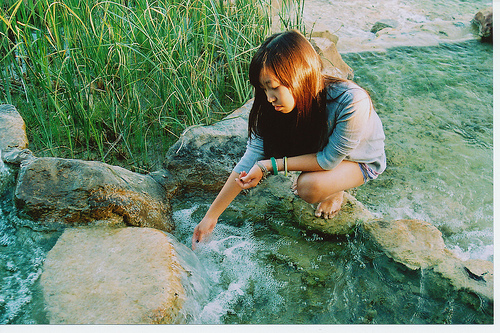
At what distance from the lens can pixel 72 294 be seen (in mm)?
1559

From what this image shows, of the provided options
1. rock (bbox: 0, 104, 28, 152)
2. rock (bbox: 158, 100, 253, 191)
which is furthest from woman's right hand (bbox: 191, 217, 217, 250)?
rock (bbox: 0, 104, 28, 152)

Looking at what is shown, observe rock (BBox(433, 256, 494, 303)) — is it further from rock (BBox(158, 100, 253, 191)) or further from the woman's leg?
rock (BBox(158, 100, 253, 191))

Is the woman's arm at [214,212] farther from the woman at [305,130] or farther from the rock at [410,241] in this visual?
the rock at [410,241]

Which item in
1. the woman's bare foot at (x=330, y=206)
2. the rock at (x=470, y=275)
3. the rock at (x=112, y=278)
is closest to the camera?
the rock at (x=112, y=278)

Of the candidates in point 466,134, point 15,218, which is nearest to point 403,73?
point 466,134

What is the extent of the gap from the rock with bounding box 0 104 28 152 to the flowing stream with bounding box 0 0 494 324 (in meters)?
0.16

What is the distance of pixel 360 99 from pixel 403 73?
2.09 m

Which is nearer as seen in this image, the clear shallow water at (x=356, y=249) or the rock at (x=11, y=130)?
the clear shallow water at (x=356, y=249)

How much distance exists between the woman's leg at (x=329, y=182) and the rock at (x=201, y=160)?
1.65ft

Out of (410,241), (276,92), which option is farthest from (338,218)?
(276,92)

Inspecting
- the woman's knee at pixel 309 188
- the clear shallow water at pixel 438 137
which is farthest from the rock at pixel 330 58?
the woman's knee at pixel 309 188

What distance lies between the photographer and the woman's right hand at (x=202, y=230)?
199cm

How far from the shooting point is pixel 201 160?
2.31m
